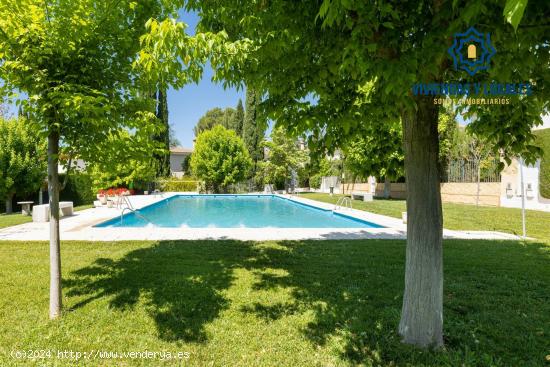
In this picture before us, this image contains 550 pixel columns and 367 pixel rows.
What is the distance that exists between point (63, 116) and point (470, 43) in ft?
14.0

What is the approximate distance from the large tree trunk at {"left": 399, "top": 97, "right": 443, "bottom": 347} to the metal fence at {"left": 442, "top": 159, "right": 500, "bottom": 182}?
63.9ft

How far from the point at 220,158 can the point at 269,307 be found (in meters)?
26.5

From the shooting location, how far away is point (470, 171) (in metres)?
21.3

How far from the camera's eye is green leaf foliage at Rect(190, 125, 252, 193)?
2956 centimetres

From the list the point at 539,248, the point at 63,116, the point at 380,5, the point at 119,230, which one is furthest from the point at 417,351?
the point at 119,230

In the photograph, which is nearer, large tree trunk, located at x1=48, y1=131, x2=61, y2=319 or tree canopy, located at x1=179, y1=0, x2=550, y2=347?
tree canopy, located at x1=179, y1=0, x2=550, y2=347

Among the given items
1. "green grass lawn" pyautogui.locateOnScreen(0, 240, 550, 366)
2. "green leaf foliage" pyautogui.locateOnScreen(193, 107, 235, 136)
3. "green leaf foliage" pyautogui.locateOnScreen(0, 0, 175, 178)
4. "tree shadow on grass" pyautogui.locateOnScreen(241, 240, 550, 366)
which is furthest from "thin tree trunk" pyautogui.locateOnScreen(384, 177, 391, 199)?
"green leaf foliage" pyautogui.locateOnScreen(193, 107, 235, 136)

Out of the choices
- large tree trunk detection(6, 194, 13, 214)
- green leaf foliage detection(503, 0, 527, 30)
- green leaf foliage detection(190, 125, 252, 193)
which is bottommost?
large tree trunk detection(6, 194, 13, 214)

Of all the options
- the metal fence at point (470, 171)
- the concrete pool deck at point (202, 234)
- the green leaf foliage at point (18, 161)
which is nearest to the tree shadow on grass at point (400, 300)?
the concrete pool deck at point (202, 234)

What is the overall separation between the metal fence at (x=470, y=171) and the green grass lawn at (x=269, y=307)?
51.6ft

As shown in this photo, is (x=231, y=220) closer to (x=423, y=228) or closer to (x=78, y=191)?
(x=78, y=191)

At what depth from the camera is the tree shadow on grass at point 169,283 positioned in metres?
3.70

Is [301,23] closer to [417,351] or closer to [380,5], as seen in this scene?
[380,5]

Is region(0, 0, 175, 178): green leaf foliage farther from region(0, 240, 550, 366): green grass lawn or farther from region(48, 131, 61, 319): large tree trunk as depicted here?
region(0, 240, 550, 366): green grass lawn
